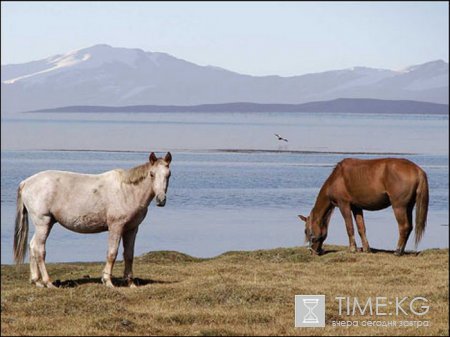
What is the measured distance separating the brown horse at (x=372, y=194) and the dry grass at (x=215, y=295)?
1725mm

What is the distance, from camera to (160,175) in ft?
69.1

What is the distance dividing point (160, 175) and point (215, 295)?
293cm

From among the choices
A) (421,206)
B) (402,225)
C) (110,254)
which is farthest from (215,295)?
(402,225)

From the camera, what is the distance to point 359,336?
16.2 meters

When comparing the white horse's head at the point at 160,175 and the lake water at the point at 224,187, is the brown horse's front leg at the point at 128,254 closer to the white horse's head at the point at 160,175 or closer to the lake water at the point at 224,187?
the white horse's head at the point at 160,175

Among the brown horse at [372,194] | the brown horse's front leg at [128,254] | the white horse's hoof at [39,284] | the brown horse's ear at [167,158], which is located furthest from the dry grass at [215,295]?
the brown horse's ear at [167,158]

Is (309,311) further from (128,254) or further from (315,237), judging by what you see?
(315,237)

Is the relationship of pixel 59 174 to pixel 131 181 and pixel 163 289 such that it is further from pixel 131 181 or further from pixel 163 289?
pixel 163 289

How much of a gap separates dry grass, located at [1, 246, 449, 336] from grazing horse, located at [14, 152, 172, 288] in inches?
40.1

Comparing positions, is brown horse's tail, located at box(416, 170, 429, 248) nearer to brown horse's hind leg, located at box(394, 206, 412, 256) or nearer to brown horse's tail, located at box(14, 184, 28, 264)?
brown horse's hind leg, located at box(394, 206, 412, 256)

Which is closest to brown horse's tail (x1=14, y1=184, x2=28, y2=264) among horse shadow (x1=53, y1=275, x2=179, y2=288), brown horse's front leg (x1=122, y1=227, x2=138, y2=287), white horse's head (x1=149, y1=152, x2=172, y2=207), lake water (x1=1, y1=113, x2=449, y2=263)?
horse shadow (x1=53, y1=275, x2=179, y2=288)

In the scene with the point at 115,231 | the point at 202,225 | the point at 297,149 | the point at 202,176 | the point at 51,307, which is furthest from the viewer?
the point at 297,149

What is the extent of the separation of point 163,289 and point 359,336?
546 centimetres

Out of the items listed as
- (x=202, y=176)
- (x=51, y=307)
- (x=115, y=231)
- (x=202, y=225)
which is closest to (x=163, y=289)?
(x=115, y=231)
